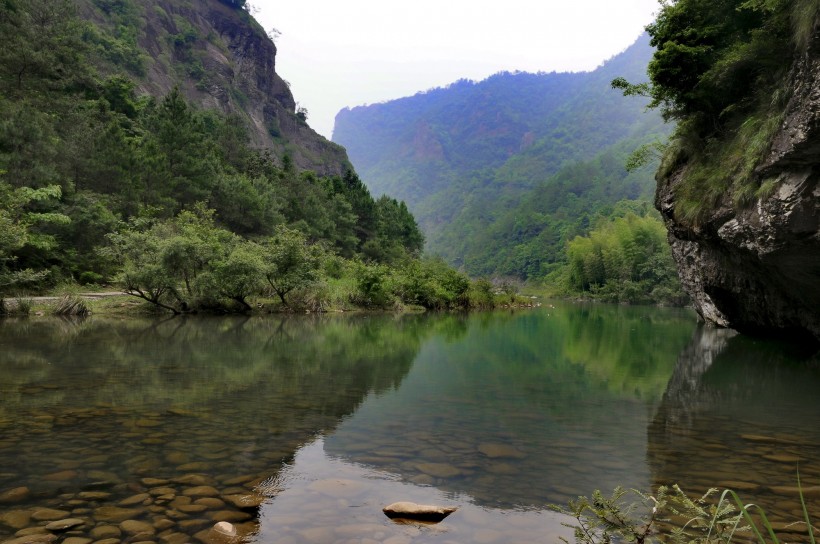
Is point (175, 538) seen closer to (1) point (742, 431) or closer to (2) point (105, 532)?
(2) point (105, 532)

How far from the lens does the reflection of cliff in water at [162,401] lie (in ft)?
18.6

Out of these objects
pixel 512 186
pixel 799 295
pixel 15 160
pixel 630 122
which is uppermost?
pixel 630 122

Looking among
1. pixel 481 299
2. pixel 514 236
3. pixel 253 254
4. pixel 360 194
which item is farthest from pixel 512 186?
pixel 253 254

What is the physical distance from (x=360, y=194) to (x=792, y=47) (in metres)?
66.9

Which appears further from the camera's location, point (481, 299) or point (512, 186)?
point (512, 186)

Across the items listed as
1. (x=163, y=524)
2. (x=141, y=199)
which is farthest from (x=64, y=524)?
(x=141, y=199)

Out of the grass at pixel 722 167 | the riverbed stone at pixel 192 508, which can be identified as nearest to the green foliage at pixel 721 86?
the grass at pixel 722 167

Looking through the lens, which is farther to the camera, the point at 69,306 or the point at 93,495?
the point at 69,306

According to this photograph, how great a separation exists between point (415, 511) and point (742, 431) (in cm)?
591

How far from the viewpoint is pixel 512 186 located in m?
178

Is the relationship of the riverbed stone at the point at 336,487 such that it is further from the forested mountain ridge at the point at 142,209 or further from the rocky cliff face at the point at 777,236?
the forested mountain ridge at the point at 142,209

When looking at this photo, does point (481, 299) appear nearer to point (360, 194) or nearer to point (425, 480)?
point (360, 194)

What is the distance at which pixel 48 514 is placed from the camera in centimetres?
446

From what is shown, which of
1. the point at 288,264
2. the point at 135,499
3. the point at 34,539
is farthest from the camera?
the point at 288,264
